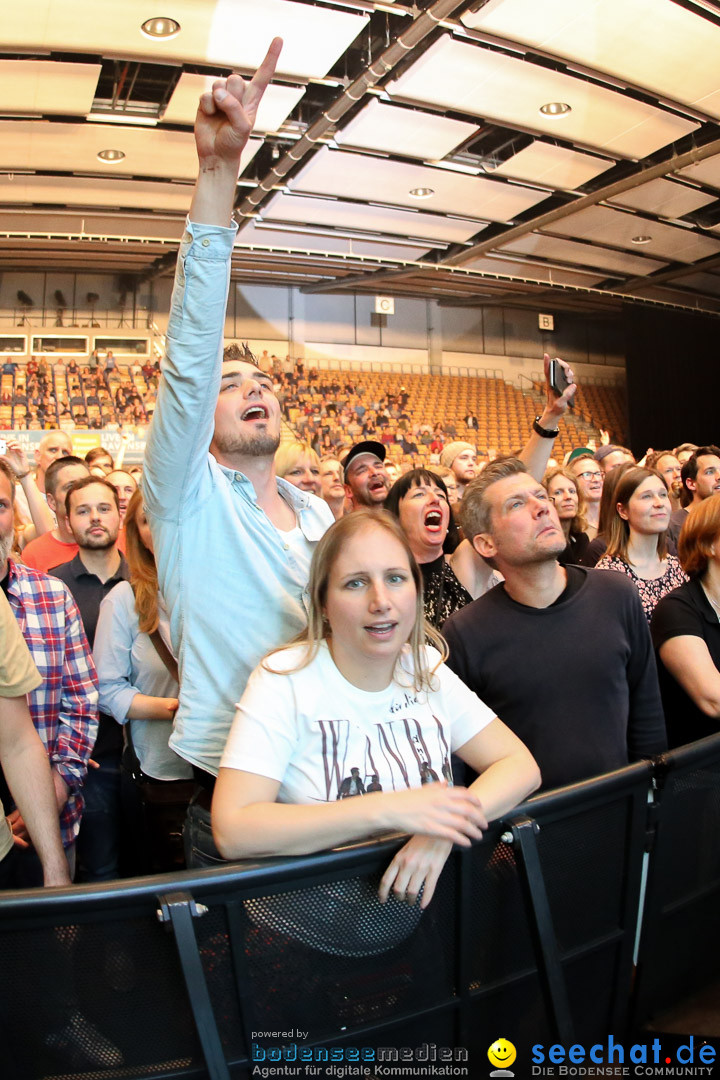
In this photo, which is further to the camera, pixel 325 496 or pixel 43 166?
pixel 43 166

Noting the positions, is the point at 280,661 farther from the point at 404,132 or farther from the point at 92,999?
the point at 404,132

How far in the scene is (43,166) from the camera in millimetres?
10516

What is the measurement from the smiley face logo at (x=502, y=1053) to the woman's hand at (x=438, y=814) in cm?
29

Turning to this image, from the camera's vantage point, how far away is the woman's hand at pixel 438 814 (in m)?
1.04

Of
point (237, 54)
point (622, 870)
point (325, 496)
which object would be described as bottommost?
point (622, 870)

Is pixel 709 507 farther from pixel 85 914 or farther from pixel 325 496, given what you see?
pixel 325 496

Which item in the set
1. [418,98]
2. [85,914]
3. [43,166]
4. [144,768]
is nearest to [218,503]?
[85,914]

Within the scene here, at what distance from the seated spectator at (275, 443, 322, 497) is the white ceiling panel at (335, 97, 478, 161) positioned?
7.45m

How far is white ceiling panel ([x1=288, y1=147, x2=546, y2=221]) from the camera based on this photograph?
10656mm

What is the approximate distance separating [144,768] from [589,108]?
31.1 feet

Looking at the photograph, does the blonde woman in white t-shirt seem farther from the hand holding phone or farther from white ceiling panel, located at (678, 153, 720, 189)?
white ceiling panel, located at (678, 153, 720, 189)

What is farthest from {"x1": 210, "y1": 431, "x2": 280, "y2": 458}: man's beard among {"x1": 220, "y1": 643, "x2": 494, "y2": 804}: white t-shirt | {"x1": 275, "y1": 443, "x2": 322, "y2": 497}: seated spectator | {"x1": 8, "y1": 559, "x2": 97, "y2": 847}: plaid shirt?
{"x1": 275, "y1": 443, "x2": 322, "y2": 497}: seated spectator

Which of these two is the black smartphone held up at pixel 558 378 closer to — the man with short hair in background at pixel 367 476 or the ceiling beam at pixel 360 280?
the man with short hair in background at pixel 367 476

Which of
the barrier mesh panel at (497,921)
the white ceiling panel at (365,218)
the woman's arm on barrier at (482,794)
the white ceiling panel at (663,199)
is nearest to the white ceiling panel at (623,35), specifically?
the white ceiling panel at (663,199)
